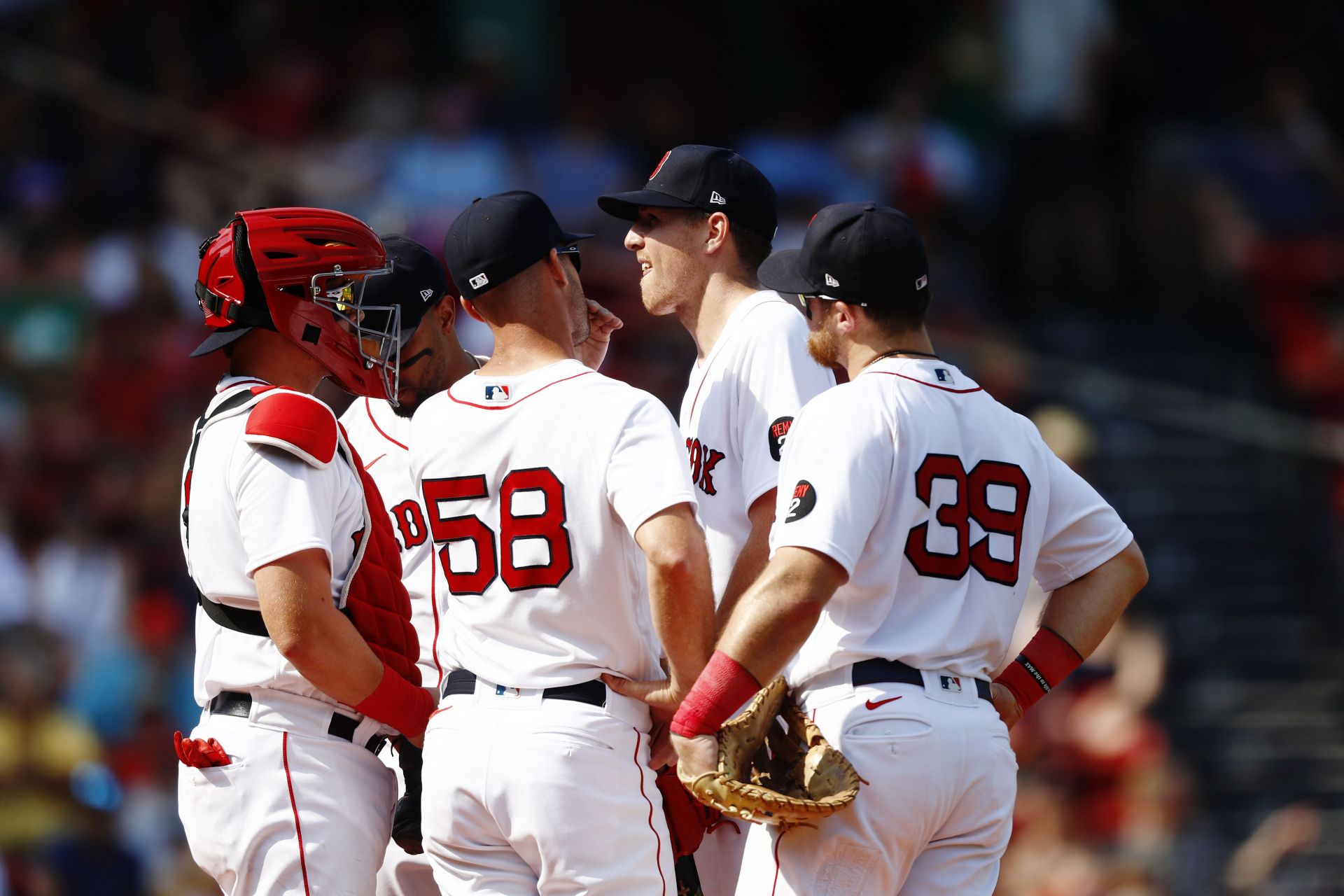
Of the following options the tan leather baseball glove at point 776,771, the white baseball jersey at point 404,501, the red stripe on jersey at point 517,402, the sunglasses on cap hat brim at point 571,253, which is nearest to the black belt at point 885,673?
the tan leather baseball glove at point 776,771

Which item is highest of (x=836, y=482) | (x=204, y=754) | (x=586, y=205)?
(x=586, y=205)

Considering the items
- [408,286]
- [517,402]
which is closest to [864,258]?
[517,402]

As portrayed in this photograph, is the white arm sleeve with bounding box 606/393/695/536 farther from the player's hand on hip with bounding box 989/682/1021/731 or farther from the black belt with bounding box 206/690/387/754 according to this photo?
the player's hand on hip with bounding box 989/682/1021/731

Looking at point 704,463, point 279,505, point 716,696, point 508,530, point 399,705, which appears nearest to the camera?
point 716,696

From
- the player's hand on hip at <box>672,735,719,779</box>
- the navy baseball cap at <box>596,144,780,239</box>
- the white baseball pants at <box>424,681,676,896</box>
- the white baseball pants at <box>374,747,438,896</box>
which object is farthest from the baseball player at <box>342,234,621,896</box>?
the player's hand on hip at <box>672,735,719,779</box>

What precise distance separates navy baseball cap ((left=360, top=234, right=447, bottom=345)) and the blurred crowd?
3981mm

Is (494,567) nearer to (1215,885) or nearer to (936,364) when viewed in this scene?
(936,364)

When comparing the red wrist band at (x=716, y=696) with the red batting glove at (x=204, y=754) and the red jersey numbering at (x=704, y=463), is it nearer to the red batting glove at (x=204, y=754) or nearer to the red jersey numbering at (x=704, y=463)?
the red jersey numbering at (x=704, y=463)

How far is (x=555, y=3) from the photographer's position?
50.6 ft

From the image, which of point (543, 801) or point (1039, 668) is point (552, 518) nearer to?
point (543, 801)

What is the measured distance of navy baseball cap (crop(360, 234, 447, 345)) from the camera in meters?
4.72

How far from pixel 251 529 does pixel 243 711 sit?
0.47 metres

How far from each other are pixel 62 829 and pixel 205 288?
5907mm

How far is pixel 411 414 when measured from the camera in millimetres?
4891
